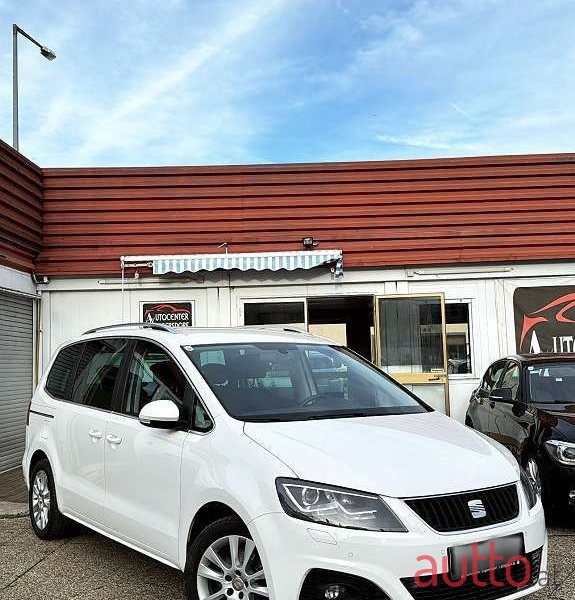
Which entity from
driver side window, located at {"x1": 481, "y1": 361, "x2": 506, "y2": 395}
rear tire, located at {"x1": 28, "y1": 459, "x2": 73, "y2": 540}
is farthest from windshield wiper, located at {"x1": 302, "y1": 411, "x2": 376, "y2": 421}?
driver side window, located at {"x1": 481, "y1": 361, "x2": 506, "y2": 395}

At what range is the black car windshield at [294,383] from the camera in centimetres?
393

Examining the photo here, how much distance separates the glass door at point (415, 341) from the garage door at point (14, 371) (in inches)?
198

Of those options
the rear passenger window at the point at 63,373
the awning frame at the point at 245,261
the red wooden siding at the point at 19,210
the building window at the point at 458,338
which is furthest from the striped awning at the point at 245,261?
the rear passenger window at the point at 63,373

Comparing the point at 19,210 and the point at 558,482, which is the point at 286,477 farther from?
the point at 19,210

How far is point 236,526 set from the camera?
131 inches

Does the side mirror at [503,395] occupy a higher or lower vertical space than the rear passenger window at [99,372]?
lower

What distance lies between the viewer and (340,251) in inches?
401

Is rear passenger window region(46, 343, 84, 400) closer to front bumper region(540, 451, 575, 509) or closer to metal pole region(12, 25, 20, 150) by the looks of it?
front bumper region(540, 451, 575, 509)

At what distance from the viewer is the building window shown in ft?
34.1

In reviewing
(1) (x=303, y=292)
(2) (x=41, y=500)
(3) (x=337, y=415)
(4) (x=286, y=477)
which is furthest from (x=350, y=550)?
(1) (x=303, y=292)

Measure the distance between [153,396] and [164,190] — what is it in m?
6.78

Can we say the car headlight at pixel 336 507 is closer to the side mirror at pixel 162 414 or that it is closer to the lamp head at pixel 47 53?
the side mirror at pixel 162 414

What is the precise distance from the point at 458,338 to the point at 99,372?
665cm

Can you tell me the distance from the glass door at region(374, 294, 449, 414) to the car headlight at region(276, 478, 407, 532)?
7142 mm
